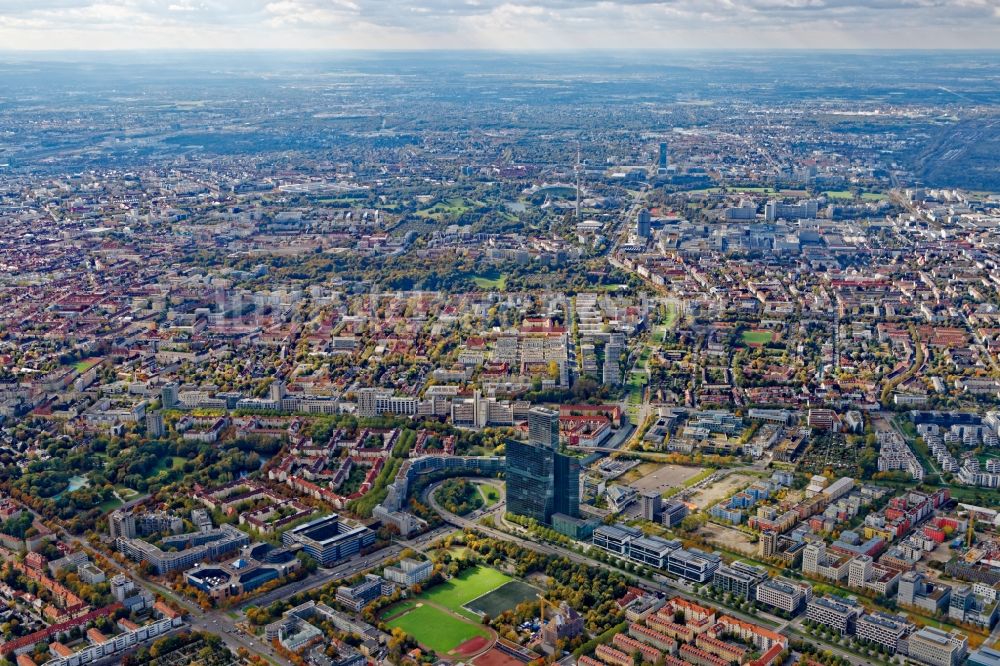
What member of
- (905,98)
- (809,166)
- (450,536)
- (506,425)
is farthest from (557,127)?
(450,536)

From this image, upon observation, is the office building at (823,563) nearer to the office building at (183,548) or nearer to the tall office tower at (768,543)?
the tall office tower at (768,543)

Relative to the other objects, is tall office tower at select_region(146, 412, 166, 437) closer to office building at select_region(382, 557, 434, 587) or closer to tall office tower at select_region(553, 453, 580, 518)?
office building at select_region(382, 557, 434, 587)

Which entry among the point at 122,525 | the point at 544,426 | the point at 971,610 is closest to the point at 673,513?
the point at 544,426

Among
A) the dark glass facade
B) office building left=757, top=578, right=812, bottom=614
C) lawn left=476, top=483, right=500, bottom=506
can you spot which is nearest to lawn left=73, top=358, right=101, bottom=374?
lawn left=476, top=483, right=500, bottom=506

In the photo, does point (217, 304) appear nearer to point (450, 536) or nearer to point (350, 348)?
point (350, 348)

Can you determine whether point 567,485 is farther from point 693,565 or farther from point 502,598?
point 502,598
